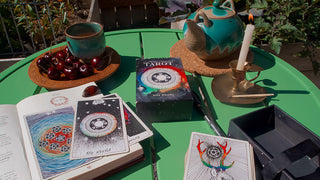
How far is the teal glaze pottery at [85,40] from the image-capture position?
85cm

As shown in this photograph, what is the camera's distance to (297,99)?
835 mm

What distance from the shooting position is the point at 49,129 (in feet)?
2.11

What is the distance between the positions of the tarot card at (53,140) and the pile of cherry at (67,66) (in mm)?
192

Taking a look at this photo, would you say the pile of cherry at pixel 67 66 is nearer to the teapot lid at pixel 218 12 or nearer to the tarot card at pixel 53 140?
the tarot card at pixel 53 140

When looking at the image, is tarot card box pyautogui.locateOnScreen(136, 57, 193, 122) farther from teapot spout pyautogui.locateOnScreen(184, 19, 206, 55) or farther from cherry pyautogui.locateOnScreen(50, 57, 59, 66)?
cherry pyautogui.locateOnScreen(50, 57, 59, 66)

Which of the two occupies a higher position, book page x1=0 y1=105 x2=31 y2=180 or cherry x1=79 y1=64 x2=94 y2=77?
cherry x1=79 y1=64 x2=94 y2=77

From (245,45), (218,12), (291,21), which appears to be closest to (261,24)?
(291,21)

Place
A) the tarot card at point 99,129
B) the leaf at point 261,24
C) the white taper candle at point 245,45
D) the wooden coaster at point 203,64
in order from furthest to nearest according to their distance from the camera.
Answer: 1. the leaf at point 261,24
2. the wooden coaster at point 203,64
3. the white taper candle at point 245,45
4. the tarot card at point 99,129

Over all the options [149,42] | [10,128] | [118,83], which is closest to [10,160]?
[10,128]

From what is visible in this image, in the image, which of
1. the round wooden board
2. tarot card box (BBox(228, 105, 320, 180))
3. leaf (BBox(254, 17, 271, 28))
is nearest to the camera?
tarot card box (BBox(228, 105, 320, 180))

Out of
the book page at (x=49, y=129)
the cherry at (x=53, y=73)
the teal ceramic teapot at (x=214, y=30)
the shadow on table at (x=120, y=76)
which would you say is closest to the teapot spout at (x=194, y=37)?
the teal ceramic teapot at (x=214, y=30)

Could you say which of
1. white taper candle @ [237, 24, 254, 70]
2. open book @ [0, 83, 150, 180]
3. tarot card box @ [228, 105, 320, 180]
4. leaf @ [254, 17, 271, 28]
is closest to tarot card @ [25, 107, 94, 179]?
open book @ [0, 83, 150, 180]

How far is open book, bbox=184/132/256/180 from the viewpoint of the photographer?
0.52 metres

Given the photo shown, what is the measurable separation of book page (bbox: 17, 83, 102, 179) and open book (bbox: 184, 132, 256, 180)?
9.9 inches
